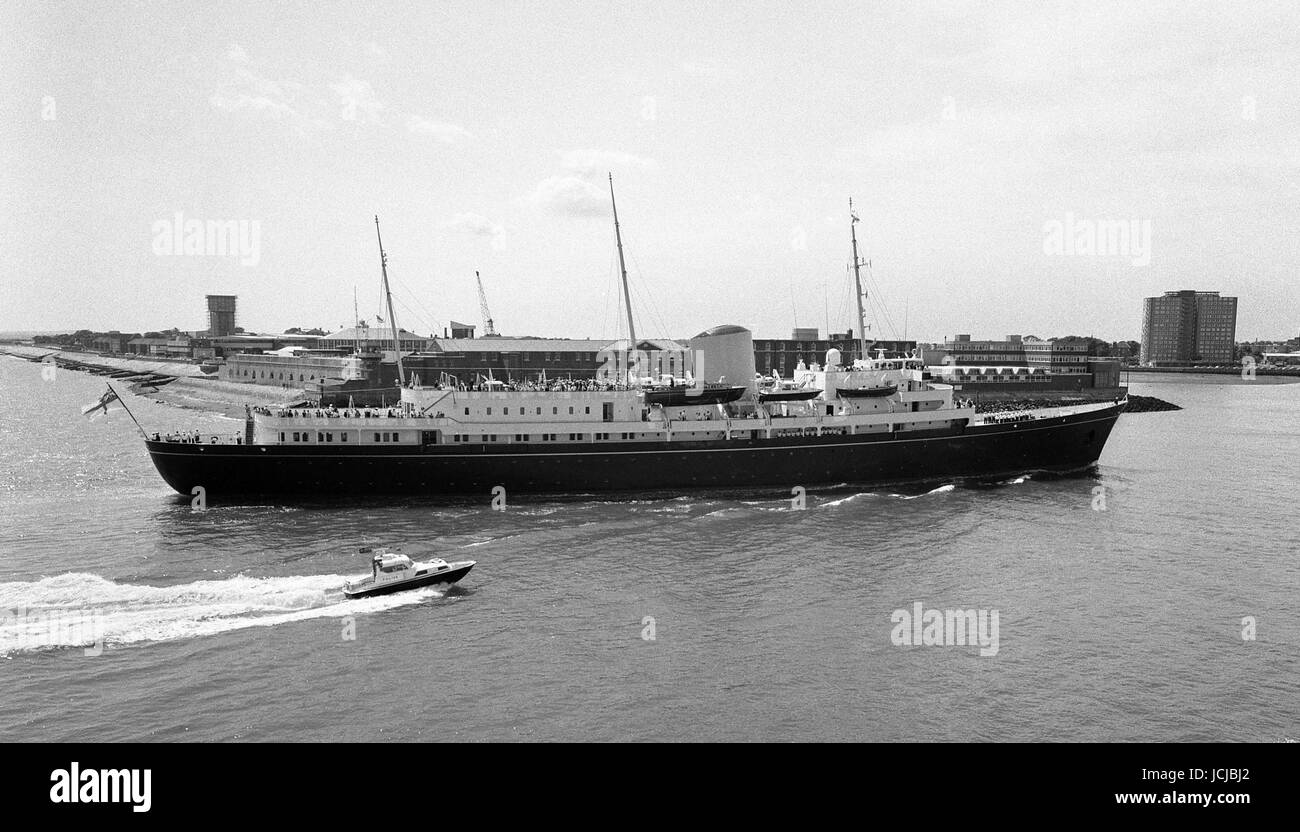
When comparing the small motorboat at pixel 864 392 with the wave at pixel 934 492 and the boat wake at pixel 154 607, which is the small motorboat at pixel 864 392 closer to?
the wave at pixel 934 492

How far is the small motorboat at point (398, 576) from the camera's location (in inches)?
909

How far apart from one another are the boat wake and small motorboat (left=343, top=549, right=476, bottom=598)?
0.84 ft

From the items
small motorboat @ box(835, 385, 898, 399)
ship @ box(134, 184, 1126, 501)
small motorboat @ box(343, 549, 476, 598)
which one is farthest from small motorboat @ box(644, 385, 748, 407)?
small motorboat @ box(343, 549, 476, 598)

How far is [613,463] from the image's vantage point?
40219mm

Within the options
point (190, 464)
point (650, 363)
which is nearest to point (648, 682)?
point (190, 464)

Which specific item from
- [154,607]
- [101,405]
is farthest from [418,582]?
[101,405]

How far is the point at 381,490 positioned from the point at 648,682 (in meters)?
24.7

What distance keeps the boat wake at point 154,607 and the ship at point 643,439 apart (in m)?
14.2

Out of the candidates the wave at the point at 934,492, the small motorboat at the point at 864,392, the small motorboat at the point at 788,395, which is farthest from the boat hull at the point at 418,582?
the small motorboat at the point at 864,392

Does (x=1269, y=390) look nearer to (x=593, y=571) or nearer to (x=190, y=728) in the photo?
(x=593, y=571)

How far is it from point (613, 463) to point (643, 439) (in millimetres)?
2160

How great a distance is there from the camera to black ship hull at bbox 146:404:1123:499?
3756 cm

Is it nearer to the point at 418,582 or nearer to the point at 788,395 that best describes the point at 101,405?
the point at 418,582
